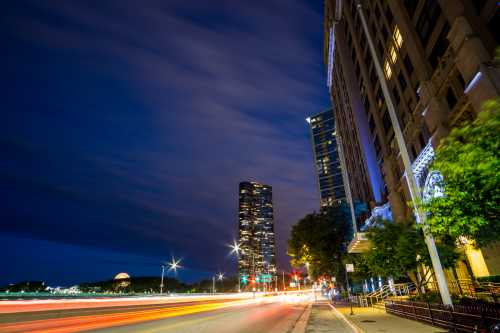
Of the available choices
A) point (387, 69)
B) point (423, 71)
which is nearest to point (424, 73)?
point (423, 71)

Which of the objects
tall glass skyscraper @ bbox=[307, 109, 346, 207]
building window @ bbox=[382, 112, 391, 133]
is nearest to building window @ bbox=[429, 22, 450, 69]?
building window @ bbox=[382, 112, 391, 133]

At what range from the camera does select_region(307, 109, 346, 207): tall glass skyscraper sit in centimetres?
15988

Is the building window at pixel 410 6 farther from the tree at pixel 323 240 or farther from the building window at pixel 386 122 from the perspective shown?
the tree at pixel 323 240

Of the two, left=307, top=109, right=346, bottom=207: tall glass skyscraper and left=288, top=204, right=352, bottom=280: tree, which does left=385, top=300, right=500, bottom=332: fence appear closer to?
left=288, top=204, right=352, bottom=280: tree

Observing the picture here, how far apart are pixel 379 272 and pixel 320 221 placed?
2398 cm

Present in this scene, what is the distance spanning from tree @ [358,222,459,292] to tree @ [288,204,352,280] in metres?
22.2

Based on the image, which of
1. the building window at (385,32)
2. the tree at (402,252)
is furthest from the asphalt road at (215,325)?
the building window at (385,32)

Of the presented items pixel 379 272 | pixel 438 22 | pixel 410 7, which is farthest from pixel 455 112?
pixel 410 7

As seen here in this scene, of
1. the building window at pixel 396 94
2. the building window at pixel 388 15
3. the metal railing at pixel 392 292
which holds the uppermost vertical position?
the building window at pixel 388 15

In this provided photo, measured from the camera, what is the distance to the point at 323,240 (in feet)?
133

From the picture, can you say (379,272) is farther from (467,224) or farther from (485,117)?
(485,117)

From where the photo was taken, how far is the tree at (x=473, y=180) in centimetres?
695

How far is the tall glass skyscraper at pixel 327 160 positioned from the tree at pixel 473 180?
494 ft

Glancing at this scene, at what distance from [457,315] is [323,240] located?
31960mm
